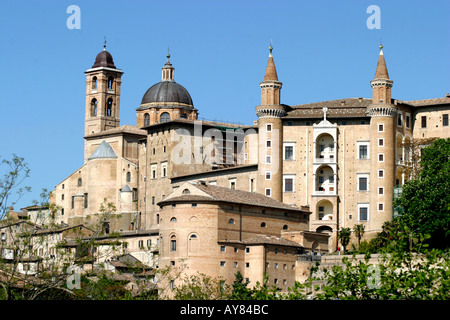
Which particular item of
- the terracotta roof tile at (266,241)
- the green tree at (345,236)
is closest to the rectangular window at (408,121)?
the green tree at (345,236)

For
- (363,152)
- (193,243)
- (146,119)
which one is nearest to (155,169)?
(146,119)

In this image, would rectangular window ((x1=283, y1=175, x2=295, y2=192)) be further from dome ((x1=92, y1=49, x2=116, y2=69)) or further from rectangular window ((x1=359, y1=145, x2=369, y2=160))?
dome ((x1=92, y1=49, x2=116, y2=69))

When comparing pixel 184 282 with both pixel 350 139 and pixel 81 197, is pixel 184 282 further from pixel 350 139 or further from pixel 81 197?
pixel 81 197

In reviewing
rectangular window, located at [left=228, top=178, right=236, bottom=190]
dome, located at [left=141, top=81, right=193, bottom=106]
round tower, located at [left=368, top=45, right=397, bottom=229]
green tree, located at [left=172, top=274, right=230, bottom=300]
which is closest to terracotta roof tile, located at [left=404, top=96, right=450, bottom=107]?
round tower, located at [left=368, top=45, right=397, bottom=229]

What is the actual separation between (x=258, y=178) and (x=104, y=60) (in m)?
36.3

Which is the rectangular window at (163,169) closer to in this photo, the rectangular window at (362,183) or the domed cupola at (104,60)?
the rectangular window at (362,183)

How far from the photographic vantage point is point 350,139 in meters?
76.5

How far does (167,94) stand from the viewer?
104 m

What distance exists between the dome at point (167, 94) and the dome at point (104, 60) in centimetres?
576

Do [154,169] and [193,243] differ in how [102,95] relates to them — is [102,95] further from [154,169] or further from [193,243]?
[193,243]

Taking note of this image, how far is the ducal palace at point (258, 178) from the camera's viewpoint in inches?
2562

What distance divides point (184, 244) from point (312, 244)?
32.1 feet

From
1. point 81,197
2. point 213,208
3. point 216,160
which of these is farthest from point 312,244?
point 81,197
